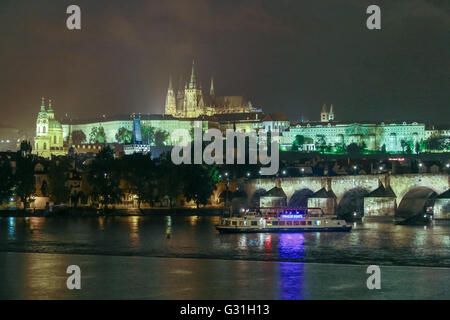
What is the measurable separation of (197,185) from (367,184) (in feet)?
54.4

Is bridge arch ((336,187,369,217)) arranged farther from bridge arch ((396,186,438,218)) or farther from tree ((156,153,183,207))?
tree ((156,153,183,207))

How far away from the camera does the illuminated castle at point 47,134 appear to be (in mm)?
136000

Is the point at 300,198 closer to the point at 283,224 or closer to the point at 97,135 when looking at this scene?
the point at 283,224

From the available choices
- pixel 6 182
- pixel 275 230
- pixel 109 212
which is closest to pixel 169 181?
pixel 109 212

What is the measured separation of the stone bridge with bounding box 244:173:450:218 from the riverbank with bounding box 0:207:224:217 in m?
5.34

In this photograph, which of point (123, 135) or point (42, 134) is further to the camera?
point (123, 135)

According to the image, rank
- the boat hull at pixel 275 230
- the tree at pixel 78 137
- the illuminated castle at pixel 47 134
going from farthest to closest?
the tree at pixel 78 137 → the illuminated castle at pixel 47 134 → the boat hull at pixel 275 230

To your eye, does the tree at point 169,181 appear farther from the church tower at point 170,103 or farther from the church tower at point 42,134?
the church tower at point 170,103

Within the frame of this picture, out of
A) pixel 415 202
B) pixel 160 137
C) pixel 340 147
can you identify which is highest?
pixel 160 137

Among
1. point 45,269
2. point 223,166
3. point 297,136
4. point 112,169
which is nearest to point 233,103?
point 297,136

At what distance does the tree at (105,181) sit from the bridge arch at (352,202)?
17.4m

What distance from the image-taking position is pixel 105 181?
211 feet

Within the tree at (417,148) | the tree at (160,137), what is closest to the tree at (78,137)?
the tree at (160,137)

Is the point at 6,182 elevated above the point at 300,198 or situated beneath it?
elevated above
